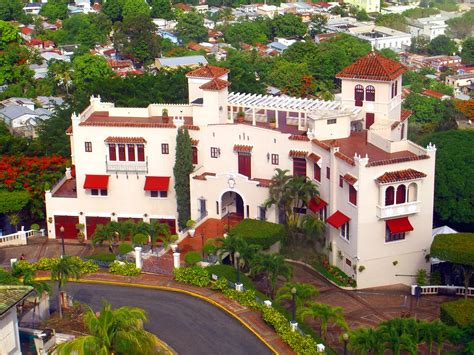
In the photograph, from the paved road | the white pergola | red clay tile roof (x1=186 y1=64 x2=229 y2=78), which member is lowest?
the paved road

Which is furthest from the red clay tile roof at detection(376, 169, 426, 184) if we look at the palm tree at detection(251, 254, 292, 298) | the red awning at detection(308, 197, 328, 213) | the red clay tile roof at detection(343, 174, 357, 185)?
the palm tree at detection(251, 254, 292, 298)

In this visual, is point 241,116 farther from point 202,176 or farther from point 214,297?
point 214,297

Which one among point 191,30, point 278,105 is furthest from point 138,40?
point 278,105

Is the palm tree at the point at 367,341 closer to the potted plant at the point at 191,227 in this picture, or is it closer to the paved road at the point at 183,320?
the paved road at the point at 183,320

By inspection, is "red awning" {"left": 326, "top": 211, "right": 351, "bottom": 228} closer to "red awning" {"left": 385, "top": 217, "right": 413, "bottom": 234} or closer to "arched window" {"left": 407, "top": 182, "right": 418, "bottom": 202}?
"red awning" {"left": 385, "top": 217, "right": 413, "bottom": 234}

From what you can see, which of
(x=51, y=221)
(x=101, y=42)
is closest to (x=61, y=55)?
(x=101, y=42)
